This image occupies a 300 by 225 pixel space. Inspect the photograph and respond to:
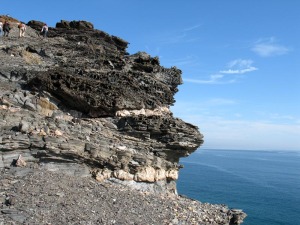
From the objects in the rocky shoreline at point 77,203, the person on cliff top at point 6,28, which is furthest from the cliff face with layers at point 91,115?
the person on cliff top at point 6,28

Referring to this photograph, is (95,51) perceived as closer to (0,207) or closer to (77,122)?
(77,122)

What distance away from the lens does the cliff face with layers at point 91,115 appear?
20469 mm

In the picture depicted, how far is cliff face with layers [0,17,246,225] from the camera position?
20469 millimetres

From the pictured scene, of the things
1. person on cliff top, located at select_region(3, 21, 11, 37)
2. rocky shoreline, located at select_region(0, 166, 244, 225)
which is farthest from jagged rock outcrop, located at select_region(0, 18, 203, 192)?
person on cliff top, located at select_region(3, 21, 11, 37)

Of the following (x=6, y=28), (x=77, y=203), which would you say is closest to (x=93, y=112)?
(x=77, y=203)

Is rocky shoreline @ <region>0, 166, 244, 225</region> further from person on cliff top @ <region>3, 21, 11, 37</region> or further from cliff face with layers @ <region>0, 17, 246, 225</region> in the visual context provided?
person on cliff top @ <region>3, 21, 11, 37</region>

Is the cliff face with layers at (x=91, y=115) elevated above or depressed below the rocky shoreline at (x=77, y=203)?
above

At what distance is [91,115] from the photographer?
84.5 ft

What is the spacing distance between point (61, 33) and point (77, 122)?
21.0m

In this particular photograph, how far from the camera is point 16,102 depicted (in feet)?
73.9

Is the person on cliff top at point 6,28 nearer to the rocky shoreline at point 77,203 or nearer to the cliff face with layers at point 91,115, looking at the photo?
the cliff face with layers at point 91,115

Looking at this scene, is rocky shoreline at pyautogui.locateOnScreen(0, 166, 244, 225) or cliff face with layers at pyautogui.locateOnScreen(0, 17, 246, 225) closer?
rocky shoreline at pyautogui.locateOnScreen(0, 166, 244, 225)

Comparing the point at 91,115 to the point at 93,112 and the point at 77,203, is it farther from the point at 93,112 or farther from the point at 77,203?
the point at 77,203

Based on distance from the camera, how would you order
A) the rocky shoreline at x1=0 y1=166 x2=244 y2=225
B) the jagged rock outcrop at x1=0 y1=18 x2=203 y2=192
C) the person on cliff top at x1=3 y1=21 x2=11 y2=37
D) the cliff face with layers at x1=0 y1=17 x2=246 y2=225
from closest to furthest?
the rocky shoreline at x1=0 y1=166 x2=244 y2=225
the cliff face with layers at x1=0 y1=17 x2=246 y2=225
the jagged rock outcrop at x1=0 y1=18 x2=203 y2=192
the person on cliff top at x1=3 y1=21 x2=11 y2=37
